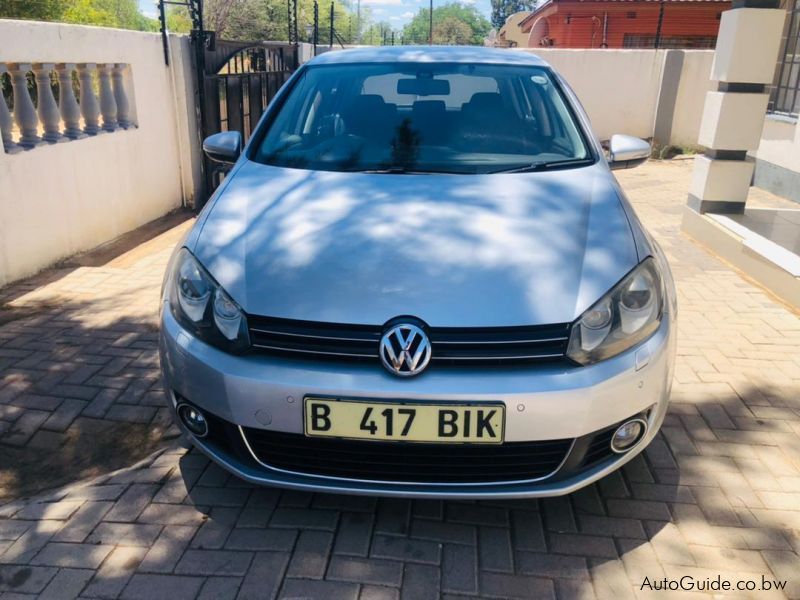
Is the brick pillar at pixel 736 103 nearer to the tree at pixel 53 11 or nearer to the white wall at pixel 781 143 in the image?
the white wall at pixel 781 143

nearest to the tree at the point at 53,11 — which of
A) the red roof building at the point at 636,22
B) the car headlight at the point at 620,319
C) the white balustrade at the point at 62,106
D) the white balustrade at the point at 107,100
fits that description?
the red roof building at the point at 636,22

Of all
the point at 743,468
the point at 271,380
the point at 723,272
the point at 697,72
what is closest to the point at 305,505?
the point at 271,380

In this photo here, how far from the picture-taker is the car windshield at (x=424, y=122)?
308cm

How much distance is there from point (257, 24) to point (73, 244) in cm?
4051

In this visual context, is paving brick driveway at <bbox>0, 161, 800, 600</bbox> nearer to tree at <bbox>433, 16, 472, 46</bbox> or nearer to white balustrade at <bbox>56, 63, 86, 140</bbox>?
white balustrade at <bbox>56, 63, 86, 140</bbox>

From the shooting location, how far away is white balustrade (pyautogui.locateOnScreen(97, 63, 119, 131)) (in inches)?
250

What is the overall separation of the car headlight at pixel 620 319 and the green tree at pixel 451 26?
82.8 meters

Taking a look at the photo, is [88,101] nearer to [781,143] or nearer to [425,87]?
[425,87]

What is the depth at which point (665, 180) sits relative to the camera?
33.4 ft

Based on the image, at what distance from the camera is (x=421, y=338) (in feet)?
6.77

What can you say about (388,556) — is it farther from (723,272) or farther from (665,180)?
(665,180)

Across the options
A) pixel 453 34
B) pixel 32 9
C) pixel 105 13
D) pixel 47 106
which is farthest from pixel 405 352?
pixel 453 34

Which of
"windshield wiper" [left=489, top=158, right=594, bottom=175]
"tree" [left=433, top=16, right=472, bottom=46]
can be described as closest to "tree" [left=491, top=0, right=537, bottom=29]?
"tree" [left=433, top=16, right=472, bottom=46]

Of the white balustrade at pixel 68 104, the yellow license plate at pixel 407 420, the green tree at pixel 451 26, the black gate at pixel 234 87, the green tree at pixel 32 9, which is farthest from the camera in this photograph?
the green tree at pixel 451 26
